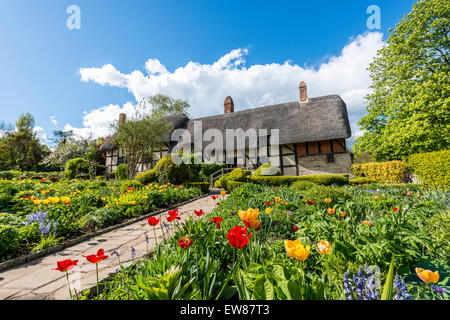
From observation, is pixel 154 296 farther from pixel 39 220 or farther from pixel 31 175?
pixel 31 175

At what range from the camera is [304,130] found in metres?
13.2

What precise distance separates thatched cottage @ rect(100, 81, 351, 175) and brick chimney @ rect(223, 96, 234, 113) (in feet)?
6.02

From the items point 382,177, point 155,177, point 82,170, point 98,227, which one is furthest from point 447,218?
point 82,170

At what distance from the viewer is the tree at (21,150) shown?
1960 cm

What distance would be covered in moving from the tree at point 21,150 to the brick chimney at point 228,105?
1964 centimetres

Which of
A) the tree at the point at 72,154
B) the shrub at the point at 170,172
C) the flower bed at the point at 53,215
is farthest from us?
the tree at the point at 72,154

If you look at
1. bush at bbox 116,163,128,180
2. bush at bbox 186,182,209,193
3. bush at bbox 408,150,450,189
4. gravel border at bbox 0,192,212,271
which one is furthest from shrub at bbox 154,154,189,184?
bush at bbox 408,150,450,189

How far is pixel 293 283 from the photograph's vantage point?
1059 millimetres

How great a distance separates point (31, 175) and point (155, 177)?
30.8 ft

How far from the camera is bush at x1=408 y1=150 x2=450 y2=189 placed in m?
7.14

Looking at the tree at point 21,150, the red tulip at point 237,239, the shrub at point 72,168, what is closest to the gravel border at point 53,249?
the red tulip at point 237,239

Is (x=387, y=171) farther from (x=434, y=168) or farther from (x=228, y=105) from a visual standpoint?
(x=228, y=105)

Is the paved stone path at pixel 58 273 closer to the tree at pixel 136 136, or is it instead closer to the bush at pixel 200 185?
the bush at pixel 200 185
